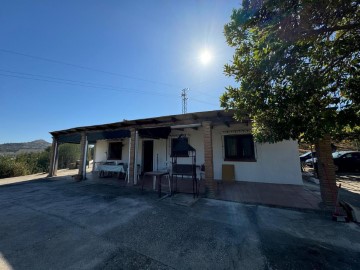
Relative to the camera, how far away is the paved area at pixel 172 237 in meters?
2.50

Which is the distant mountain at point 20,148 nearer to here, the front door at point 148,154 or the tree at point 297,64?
the front door at point 148,154

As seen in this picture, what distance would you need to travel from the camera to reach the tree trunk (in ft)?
14.8

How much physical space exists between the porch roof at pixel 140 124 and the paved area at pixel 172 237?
10.4 feet

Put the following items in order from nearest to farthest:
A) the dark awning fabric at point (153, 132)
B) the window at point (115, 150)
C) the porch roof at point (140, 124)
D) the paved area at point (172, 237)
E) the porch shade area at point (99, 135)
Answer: the paved area at point (172, 237) → the porch roof at point (140, 124) → the dark awning fabric at point (153, 132) → the porch shade area at point (99, 135) → the window at point (115, 150)

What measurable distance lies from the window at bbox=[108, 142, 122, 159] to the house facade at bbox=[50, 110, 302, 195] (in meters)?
2.19

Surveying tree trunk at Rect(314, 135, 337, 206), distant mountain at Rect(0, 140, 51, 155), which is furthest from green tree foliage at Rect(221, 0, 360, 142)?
distant mountain at Rect(0, 140, 51, 155)

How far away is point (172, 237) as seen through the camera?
326 centimetres

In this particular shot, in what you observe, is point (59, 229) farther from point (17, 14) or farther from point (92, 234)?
point (17, 14)

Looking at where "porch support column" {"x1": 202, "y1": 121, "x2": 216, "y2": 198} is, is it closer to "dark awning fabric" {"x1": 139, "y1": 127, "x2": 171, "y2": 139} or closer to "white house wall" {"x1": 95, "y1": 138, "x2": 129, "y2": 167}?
"dark awning fabric" {"x1": 139, "y1": 127, "x2": 171, "y2": 139}

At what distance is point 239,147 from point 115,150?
9244 mm

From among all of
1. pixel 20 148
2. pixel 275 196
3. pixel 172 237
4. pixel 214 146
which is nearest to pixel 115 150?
pixel 214 146

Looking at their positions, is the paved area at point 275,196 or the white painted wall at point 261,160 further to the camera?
the white painted wall at point 261,160

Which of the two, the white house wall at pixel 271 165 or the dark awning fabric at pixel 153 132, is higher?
the dark awning fabric at pixel 153 132

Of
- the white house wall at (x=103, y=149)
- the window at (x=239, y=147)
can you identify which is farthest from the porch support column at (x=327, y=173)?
the white house wall at (x=103, y=149)
